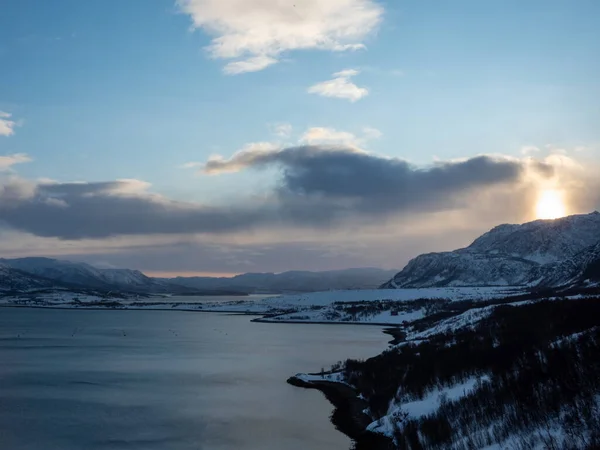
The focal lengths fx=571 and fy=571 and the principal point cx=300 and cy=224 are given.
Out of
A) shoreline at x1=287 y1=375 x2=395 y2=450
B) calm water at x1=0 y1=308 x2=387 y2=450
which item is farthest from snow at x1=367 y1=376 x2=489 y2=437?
calm water at x1=0 y1=308 x2=387 y2=450

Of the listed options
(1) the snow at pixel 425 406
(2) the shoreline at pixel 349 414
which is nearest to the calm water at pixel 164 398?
(2) the shoreline at pixel 349 414

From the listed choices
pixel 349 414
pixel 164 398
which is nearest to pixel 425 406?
pixel 349 414

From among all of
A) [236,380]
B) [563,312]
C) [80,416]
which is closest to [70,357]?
[236,380]

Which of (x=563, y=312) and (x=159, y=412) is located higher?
(x=563, y=312)

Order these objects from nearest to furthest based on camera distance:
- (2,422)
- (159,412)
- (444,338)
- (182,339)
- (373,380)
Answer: (2,422)
(159,412)
(373,380)
(444,338)
(182,339)

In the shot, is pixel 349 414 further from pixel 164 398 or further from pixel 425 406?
pixel 164 398

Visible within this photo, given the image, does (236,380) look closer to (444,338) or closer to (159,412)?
(159,412)

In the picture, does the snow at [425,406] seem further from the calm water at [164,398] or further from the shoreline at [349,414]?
the calm water at [164,398]
